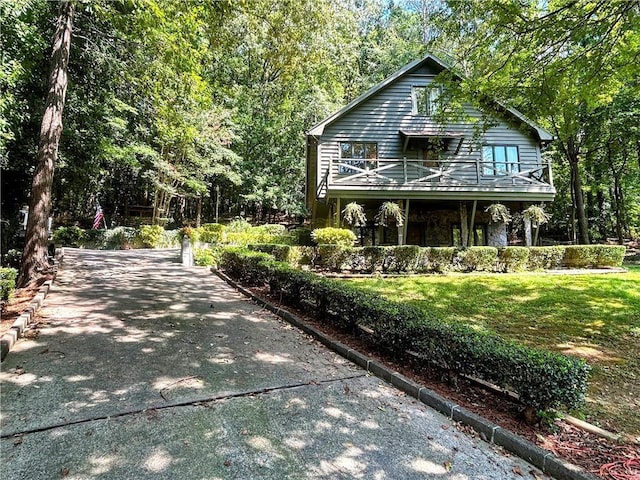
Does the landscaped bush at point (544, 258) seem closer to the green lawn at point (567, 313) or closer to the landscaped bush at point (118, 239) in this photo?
the green lawn at point (567, 313)

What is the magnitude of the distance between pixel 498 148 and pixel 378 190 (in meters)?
7.14

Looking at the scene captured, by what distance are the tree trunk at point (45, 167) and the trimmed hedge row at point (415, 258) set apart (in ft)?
19.0

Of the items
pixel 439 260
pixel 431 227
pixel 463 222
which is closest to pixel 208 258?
pixel 439 260

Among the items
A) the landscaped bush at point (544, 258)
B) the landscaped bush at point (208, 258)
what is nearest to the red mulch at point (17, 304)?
the landscaped bush at point (208, 258)

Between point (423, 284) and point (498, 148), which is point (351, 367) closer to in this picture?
point (423, 284)

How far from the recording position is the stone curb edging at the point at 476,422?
8.34 feet

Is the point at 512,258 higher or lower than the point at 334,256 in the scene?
lower

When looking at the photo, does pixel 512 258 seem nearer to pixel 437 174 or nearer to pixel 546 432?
pixel 437 174

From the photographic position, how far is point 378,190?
48.9ft

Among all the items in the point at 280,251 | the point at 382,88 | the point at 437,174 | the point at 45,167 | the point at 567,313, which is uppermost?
the point at 382,88

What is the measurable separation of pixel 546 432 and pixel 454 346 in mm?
994

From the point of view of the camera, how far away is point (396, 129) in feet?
Result: 56.2

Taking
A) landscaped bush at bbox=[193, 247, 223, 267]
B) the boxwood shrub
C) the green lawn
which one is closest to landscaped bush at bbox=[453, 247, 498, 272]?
the green lawn

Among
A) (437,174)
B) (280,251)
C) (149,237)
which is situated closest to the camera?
(280,251)
